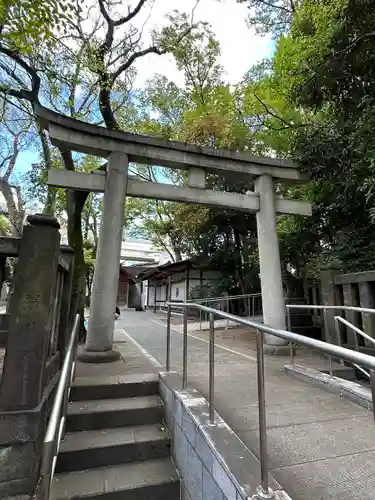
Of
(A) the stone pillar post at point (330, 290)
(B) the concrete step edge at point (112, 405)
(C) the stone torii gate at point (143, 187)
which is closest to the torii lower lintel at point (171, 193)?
(C) the stone torii gate at point (143, 187)

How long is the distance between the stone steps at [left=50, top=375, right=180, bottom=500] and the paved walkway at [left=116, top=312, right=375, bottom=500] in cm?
66

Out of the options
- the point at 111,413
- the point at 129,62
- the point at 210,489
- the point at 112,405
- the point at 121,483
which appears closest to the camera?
the point at 210,489

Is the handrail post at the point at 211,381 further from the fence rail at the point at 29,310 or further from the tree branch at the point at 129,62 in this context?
the tree branch at the point at 129,62

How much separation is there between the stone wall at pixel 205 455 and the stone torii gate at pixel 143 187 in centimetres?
200

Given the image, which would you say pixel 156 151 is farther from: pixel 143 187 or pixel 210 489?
pixel 210 489

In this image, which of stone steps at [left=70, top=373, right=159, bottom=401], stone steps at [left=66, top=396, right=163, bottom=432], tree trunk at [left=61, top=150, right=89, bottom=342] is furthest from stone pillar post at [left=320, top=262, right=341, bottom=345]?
tree trunk at [left=61, top=150, right=89, bottom=342]

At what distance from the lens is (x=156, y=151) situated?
5.28 metres

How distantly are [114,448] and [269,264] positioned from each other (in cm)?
420

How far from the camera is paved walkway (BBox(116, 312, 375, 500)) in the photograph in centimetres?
168

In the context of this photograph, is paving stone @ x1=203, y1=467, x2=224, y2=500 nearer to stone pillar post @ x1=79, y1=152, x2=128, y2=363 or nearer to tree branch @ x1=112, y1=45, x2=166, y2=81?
stone pillar post @ x1=79, y1=152, x2=128, y2=363

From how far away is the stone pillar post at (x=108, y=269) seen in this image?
4.47m

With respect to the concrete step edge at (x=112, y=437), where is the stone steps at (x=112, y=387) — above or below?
above

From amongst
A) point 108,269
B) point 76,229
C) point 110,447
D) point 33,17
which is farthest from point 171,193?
point 110,447

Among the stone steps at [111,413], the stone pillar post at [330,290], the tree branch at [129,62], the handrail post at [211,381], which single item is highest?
the tree branch at [129,62]
